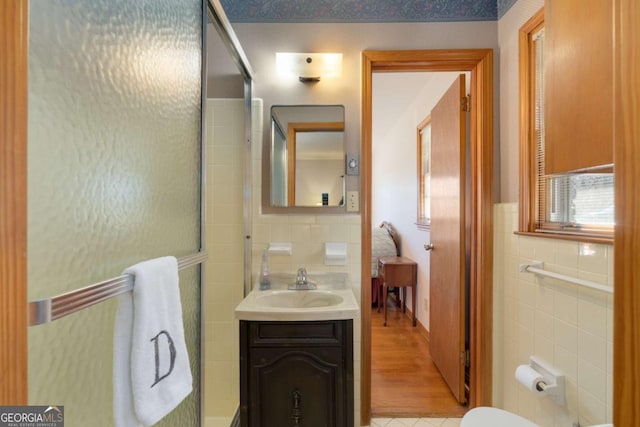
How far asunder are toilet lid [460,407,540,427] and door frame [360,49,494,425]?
560 mm

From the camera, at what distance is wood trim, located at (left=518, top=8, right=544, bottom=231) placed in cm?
149

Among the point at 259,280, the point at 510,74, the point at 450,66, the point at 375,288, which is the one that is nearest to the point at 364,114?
the point at 450,66

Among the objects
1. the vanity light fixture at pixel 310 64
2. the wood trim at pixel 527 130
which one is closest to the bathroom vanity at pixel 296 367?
the wood trim at pixel 527 130

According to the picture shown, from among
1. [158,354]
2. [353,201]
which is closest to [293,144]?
[353,201]

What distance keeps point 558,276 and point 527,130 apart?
29.8 inches

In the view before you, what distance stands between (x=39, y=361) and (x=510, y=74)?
87.1 inches

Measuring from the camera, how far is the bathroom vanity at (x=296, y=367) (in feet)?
4.24

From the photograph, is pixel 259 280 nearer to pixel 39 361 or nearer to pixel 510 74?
pixel 39 361

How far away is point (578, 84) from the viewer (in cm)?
76

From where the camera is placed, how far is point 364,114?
68.9 inches

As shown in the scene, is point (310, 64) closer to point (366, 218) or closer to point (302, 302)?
point (366, 218)

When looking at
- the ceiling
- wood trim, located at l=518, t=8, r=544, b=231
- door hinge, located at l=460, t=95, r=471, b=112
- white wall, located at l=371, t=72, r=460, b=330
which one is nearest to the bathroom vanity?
wood trim, located at l=518, t=8, r=544, b=231

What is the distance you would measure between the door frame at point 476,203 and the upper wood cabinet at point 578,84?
2.95 ft

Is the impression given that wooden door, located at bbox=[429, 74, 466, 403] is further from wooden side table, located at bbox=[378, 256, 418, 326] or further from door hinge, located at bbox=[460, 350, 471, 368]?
wooden side table, located at bbox=[378, 256, 418, 326]
